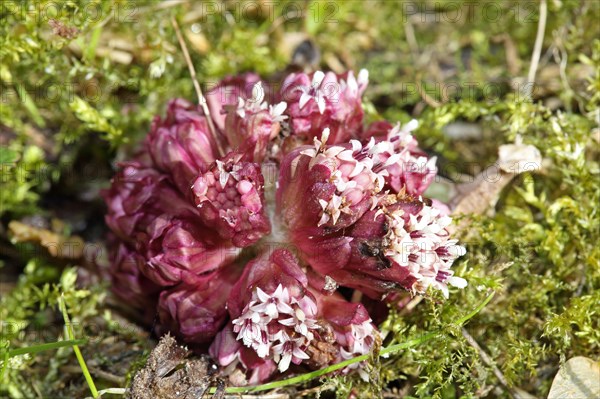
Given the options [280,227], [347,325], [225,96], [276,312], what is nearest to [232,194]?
[280,227]

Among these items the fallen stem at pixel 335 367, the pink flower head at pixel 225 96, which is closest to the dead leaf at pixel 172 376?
the fallen stem at pixel 335 367

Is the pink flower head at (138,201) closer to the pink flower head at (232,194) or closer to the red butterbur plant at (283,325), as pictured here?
the pink flower head at (232,194)

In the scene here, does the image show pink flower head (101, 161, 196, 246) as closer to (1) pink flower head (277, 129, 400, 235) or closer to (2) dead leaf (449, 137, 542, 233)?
(1) pink flower head (277, 129, 400, 235)

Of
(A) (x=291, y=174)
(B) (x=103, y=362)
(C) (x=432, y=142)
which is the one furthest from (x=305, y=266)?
(C) (x=432, y=142)

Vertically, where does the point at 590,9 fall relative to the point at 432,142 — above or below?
above

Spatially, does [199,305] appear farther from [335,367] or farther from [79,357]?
[335,367]

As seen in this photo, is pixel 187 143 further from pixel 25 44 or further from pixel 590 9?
pixel 590 9

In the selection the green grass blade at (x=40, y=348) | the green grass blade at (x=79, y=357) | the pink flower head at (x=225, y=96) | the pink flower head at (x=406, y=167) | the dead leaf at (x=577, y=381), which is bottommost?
the dead leaf at (x=577, y=381)
